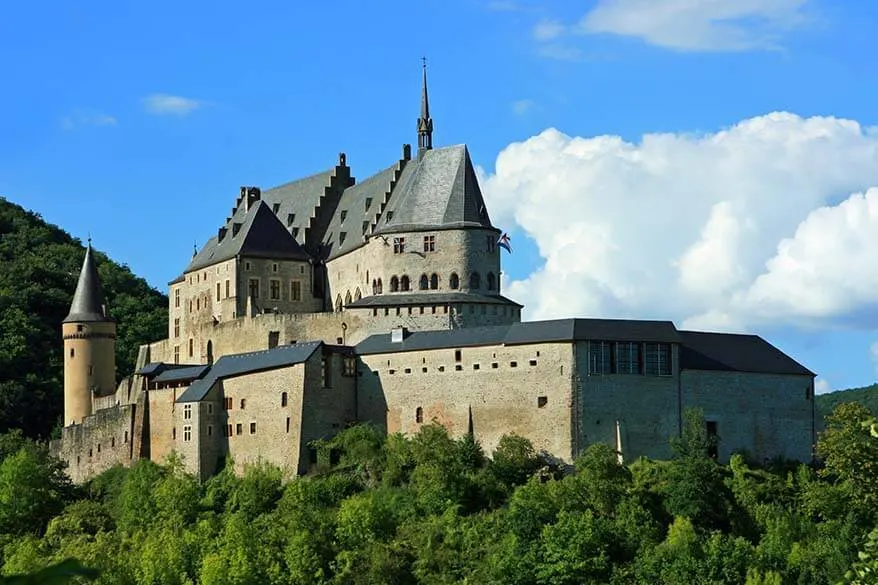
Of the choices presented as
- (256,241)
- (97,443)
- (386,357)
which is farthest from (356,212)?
(97,443)

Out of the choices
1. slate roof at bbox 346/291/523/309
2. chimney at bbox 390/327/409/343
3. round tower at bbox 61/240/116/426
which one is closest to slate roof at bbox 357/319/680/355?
chimney at bbox 390/327/409/343

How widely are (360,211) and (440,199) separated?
5730 millimetres

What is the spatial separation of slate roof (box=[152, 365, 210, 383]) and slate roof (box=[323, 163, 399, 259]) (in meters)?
9.56

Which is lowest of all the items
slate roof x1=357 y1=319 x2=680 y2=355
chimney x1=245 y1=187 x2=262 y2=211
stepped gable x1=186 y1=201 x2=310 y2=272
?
slate roof x1=357 y1=319 x2=680 y2=355

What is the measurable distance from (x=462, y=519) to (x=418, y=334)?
9432mm

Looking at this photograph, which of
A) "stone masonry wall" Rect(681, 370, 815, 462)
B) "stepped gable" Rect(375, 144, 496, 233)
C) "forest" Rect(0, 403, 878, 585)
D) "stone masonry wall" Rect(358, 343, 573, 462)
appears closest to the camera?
"forest" Rect(0, 403, 878, 585)

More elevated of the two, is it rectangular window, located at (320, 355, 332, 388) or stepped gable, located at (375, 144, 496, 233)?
stepped gable, located at (375, 144, 496, 233)

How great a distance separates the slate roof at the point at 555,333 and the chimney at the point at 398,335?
3.44 ft

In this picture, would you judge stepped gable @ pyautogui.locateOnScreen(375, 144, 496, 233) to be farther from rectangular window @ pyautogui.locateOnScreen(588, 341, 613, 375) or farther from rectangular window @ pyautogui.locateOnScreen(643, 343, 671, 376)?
rectangular window @ pyautogui.locateOnScreen(643, 343, 671, 376)

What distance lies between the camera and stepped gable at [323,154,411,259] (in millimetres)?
74625

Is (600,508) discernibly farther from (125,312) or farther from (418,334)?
(125,312)

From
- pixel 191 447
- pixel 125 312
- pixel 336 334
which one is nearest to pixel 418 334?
pixel 336 334

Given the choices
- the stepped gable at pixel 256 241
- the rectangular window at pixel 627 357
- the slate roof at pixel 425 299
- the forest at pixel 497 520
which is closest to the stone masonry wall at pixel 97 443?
the forest at pixel 497 520

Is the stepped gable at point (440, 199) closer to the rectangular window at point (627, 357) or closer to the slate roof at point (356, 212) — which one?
the slate roof at point (356, 212)
